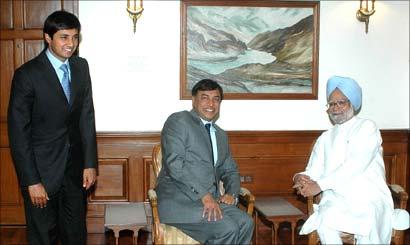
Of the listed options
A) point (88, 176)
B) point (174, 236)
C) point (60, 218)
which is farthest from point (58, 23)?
point (174, 236)

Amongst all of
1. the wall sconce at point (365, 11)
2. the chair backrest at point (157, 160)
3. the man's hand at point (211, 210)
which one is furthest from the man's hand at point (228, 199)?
the wall sconce at point (365, 11)

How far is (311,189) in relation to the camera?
322 cm

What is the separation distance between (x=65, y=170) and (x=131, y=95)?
151 cm

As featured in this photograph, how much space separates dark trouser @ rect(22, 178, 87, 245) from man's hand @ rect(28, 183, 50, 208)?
38 millimetres

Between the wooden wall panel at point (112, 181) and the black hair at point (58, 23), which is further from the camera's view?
the wooden wall panel at point (112, 181)

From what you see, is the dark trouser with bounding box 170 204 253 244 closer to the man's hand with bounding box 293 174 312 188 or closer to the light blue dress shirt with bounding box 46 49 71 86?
the man's hand with bounding box 293 174 312 188

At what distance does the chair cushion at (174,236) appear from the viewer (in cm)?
316

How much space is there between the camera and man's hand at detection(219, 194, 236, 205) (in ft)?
10.9

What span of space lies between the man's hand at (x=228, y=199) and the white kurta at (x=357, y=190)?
0.49 metres

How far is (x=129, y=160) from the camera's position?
434cm

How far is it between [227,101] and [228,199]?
1.24m

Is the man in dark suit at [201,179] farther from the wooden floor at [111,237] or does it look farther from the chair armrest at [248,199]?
the wooden floor at [111,237]

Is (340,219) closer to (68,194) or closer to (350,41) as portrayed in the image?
(68,194)

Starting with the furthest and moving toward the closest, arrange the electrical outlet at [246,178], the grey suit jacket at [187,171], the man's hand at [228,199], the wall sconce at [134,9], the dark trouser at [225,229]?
the electrical outlet at [246,178]
the wall sconce at [134,9]
the man's hand at [228,199]
the grey suit jacket at [187,171]
the dark trouser at [225,229]
